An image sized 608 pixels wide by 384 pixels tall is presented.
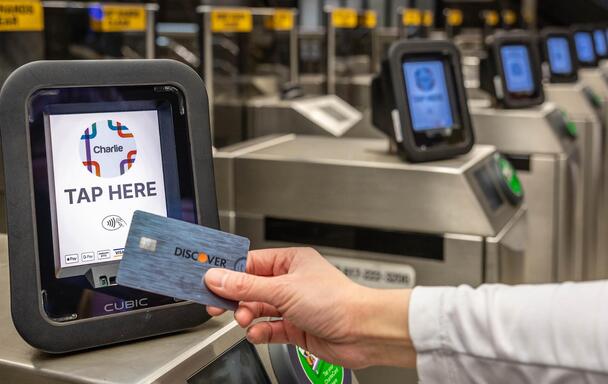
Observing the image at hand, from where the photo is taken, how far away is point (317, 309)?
0.71 m

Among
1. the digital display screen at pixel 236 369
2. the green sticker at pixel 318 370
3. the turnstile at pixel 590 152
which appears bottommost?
the turnstile at pixel 590 152

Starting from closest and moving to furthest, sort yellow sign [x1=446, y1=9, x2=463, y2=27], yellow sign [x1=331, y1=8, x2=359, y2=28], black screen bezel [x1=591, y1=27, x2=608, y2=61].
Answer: yellow sign [x1=331, y1=8, x2=359, y2=28], black screen bezel [x1=591, y1=27, x2=608, y2=61], yellow sign [x1=446, y1=9, x2=463, y2=27]

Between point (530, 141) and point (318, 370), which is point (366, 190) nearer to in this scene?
point (318, 370)

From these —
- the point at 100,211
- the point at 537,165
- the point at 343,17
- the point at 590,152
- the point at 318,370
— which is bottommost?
the point at 590,152

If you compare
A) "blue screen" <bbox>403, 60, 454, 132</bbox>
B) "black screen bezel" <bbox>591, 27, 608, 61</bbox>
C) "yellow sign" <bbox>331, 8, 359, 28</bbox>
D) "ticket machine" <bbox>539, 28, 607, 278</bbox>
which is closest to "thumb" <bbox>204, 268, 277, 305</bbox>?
"blue screen" <bbox>403, 60, 454, 132</bbox>

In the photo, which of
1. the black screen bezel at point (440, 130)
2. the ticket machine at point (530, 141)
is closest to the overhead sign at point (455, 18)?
the ticket machine at point (530, 141)

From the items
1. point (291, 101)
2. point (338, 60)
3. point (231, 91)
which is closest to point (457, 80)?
point (291, 101)

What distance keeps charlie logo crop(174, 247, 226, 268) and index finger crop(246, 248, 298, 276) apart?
0.08 m

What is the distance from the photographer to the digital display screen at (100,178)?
0.70 meters

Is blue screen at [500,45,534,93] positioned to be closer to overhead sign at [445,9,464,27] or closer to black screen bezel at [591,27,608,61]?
black screen bezel at [591,27,608,61]

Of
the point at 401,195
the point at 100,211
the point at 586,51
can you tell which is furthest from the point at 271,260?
the point at 586,51

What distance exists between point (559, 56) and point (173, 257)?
3.14 meters

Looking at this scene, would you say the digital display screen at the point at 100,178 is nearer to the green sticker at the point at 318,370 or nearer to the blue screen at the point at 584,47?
the green sticker at the point at 318,370

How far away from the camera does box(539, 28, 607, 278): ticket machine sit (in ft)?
10.1
